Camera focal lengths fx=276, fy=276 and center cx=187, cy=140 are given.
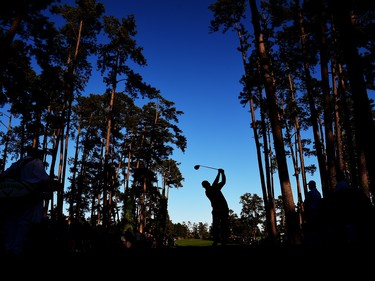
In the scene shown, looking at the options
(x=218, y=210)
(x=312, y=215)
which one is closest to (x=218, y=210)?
(x=218, y=210)

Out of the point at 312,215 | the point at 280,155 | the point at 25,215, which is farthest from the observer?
the point at 280,155

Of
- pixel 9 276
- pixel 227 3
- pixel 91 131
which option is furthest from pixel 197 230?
pixel 9 276

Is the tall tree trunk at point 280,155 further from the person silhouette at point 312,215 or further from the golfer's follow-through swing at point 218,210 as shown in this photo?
the golfer's follow-through swing at point 218,210

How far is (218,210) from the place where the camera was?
27.2ft

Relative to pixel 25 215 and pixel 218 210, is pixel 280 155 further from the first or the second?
pixel 25 215

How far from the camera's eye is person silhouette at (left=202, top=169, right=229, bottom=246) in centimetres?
824

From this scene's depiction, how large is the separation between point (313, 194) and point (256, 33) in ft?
22.0

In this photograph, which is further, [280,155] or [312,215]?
[280,155]

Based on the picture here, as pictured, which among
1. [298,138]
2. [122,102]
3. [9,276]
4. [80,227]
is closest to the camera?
[9,276]

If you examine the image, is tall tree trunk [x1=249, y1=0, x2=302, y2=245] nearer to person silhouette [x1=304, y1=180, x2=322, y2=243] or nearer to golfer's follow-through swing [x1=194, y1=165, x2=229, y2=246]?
person silhouette [x1=304, y1=180, x2=322, y2=243]

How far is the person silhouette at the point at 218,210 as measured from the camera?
8.24m

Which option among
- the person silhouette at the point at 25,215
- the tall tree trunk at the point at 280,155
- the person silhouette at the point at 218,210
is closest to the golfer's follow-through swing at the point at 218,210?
the person silhouette at the point at 218,210

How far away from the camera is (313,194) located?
7562 millimetres

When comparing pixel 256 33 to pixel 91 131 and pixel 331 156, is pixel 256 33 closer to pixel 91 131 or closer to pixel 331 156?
pixel 331 156
